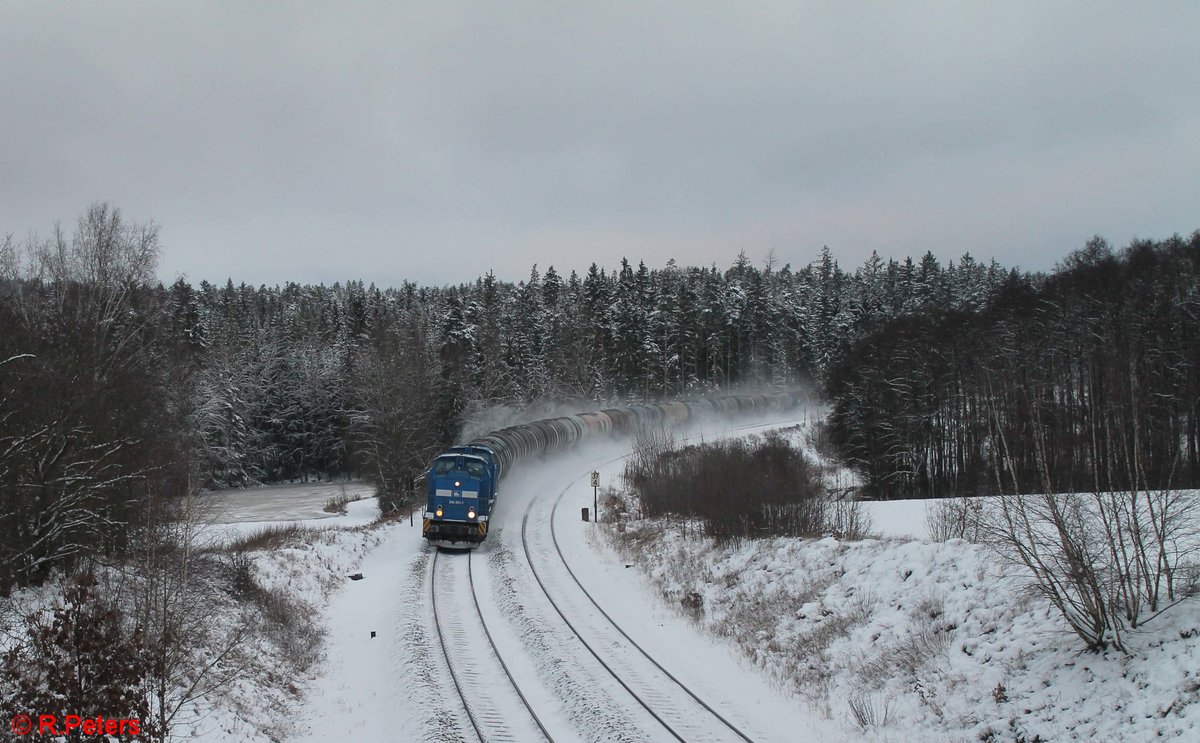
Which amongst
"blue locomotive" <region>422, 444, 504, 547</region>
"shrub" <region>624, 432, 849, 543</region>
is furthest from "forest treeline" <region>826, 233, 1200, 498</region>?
"blue locomotive" <region>422, 444, 504, 547</region>

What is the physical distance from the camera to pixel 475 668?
1394 cm

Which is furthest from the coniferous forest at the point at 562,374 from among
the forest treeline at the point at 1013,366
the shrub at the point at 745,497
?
the shrub at the point at 745,497

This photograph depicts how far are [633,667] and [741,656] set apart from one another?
2.44m

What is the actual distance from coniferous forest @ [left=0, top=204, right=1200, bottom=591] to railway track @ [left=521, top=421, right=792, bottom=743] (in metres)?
5.79

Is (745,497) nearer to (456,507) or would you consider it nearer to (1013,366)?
(456,507)

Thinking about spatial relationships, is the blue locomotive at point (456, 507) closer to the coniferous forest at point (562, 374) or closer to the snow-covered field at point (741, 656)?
the snow-covered field at point (741, 656)

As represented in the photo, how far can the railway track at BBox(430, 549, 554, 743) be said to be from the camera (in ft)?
37.1

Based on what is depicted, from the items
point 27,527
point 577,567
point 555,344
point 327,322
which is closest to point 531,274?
point 327,322

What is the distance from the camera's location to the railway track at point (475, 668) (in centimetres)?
1130

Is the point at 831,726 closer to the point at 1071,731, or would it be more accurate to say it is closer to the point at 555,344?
the point at 1071,731

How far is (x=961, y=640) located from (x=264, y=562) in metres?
17.0

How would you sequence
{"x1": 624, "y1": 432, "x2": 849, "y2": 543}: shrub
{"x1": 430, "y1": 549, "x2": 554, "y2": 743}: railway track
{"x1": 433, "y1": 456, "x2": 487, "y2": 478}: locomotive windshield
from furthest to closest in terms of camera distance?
{"x1": 433, "y1": 456, "x2": 487, "y2": 478}: locomotive windshield < {"x1": 624, "y1": 432, "x2": 849, "y2": 543}: shrub < {"x1": 430, "y1": 549, "x2": 554, "y2": 743}: railway track

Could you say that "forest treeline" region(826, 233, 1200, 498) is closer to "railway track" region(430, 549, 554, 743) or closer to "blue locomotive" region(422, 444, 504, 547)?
"blue locomotive" region(422, 444, 504, 547)

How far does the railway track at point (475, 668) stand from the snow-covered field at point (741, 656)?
0.23ft
